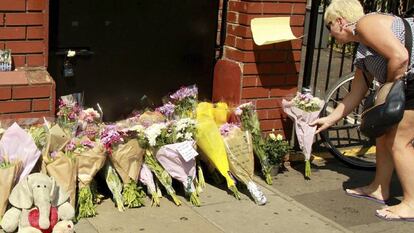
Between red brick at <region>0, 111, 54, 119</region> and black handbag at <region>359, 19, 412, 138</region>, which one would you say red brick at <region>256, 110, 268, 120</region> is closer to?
black handbag at <region>359, 19, 412, 138</region>

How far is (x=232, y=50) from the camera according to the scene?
5.05 meters

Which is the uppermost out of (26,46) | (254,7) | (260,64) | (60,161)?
(254,7)

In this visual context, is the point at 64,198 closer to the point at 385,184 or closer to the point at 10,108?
the point at 10,108

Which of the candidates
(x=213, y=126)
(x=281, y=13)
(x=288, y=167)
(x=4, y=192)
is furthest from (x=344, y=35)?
(x=4, y=192)

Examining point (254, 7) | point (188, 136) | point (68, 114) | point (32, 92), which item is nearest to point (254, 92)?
point (254, 7)

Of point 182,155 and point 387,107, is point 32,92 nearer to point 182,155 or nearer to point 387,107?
point 182,155

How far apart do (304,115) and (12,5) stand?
238 centimetres

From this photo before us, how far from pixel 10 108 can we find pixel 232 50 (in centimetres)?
189

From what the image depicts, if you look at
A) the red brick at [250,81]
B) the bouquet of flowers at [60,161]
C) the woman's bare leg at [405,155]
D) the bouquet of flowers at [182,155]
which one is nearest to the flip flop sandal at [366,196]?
the woman's bare leg at [405,155]

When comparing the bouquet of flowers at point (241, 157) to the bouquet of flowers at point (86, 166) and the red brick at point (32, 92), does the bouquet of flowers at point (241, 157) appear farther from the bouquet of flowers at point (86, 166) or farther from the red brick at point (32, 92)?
the red brick at point (32, 92)

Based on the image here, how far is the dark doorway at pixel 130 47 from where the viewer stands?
14.8 feet

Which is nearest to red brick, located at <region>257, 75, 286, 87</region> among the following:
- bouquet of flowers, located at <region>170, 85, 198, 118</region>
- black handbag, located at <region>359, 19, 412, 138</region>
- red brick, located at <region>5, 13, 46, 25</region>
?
bouquet of flowers, located at <region>170, 85, 198, 118</region>

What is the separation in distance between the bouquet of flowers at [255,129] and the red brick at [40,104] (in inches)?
57.3

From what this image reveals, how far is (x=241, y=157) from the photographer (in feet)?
14.9
